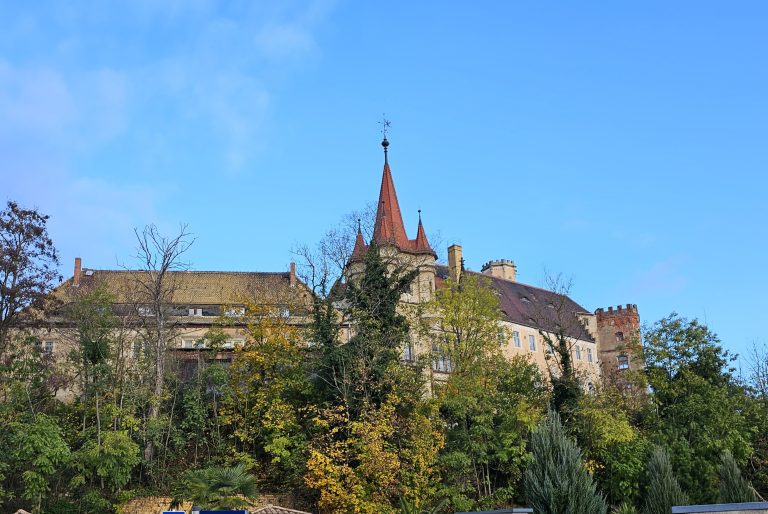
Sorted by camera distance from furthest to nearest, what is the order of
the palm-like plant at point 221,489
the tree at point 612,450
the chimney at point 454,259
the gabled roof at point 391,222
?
the chimney at point 454,259 < the gabled roof at point 391,222 < the tree at point 612,450 < the palm-like plant at point 221,489

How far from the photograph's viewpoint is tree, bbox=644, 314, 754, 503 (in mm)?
35188

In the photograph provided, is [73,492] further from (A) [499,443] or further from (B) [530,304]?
(B) [530,304]

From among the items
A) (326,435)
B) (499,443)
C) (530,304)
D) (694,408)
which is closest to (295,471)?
(326,435)

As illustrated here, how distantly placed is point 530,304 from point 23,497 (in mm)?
46934

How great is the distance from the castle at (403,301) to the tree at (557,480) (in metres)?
9.40

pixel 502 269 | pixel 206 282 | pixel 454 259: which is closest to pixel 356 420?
pixel 454 259

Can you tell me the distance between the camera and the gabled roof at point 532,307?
64750 millimetres

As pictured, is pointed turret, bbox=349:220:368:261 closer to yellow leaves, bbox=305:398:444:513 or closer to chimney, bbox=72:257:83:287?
yellow leaves, bbox=305:398:444:513

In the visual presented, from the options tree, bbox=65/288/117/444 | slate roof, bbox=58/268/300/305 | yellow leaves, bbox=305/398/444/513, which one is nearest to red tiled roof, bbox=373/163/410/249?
slate roof, bbox=58/268/300/305

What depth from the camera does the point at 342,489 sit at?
31.4 m

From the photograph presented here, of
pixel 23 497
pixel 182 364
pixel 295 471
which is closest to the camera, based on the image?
pixel 23 497

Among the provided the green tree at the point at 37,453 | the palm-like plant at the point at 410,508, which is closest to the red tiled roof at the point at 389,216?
the palm-like plant at the point at 410,508

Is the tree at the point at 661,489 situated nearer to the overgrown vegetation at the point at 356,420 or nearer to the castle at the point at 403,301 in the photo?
the overgrown vegetation at the point at 356,420

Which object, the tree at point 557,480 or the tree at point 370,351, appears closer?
the tree at point 557,480
